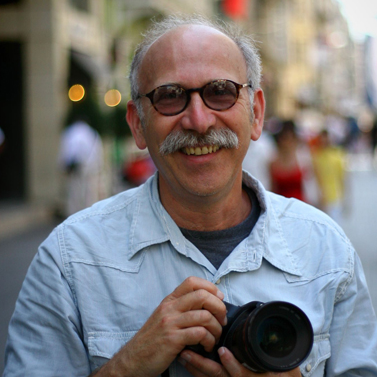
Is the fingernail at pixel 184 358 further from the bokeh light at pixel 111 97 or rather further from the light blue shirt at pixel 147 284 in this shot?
the bokeh light at pixel 111 97

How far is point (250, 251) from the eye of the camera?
2.04 m

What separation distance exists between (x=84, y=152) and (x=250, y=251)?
27.8 ft

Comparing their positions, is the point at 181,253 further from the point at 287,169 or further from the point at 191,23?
the point at 287,169

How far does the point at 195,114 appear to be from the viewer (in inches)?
78.8

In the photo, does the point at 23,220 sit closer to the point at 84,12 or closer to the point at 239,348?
the point at 84,12

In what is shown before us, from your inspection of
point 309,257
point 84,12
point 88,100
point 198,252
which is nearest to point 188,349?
point 198,252

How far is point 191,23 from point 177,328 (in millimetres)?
1059

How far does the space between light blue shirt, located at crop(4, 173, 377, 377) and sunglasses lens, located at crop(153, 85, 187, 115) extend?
33 cm

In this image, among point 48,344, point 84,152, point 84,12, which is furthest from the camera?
point 84,12

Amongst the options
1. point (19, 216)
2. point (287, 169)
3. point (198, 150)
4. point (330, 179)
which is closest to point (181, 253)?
point (198, 150)

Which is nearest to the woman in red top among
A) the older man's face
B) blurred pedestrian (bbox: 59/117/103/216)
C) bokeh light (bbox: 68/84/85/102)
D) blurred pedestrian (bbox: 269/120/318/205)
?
blurred pedestrian (bbox: 269/120/318/205)

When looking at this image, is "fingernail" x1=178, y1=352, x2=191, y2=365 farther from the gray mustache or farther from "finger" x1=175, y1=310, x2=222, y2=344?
the gray mustache

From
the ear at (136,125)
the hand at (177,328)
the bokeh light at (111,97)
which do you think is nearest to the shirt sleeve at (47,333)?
the hand at (177,328)

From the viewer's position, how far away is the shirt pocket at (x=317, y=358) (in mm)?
1944
